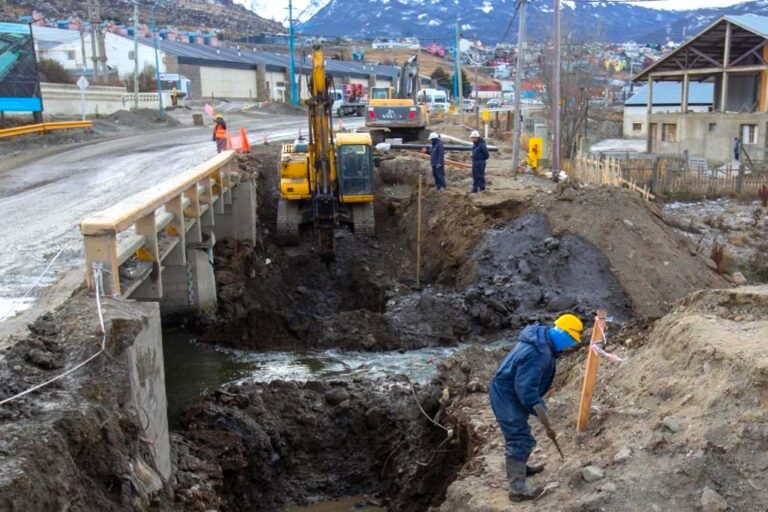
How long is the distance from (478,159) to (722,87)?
26739 millimetres

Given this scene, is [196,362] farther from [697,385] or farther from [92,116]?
[92,116]

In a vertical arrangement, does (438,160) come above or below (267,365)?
above

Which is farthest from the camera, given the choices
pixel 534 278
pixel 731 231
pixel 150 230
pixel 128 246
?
pixel 731 231

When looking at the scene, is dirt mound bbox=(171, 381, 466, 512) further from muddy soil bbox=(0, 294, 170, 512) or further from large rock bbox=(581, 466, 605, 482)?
large rock bbox=(581, 466, 605, 482)

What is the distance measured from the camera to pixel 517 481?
6793 mm

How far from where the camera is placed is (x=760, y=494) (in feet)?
19.5

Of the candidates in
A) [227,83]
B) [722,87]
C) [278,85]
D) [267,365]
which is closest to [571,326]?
[267,365]

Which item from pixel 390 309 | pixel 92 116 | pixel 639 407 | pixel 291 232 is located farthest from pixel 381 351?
pixel 92 116

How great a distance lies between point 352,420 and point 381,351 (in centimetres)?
373

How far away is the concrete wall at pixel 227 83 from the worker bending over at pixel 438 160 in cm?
5293

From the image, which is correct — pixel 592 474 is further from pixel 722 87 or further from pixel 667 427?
pixel 722 87

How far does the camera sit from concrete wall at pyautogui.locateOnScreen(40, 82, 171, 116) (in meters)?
36.7

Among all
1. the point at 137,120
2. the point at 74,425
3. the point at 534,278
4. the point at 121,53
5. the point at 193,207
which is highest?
the point at 121,53

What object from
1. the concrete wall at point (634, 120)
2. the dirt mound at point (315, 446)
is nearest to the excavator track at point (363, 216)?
the dirt mound at point (315, 446)
